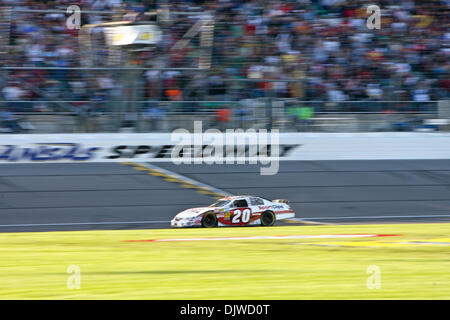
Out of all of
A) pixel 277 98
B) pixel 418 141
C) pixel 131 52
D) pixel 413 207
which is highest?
pixel 131 52

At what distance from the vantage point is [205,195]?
13.9 meters

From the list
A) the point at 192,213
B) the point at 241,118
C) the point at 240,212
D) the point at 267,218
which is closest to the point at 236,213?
the point at 240,212

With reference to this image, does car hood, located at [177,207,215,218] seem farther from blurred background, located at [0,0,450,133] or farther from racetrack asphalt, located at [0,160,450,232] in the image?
blurred background, located at [0,0,450,133]

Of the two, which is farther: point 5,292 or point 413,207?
point 413,207

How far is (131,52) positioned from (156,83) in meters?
0.79

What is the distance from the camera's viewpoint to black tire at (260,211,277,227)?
12.5 m

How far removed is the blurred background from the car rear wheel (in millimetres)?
1938

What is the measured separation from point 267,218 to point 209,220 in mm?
1179

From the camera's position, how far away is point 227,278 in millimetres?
6332

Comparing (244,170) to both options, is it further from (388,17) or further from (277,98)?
(388,17)

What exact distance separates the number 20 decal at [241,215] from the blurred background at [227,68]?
1963mm

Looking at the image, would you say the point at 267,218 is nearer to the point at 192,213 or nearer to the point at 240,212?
the point at 240,212

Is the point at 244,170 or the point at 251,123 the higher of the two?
the point at 251,123

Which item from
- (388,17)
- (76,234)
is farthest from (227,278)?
(388,17)
